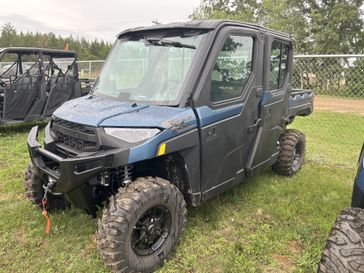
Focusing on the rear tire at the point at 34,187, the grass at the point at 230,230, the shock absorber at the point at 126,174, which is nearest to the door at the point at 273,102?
the grass at the point at 230,230

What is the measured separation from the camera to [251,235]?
349 centimetres

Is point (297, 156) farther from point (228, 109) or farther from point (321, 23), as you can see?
point (321, 23)

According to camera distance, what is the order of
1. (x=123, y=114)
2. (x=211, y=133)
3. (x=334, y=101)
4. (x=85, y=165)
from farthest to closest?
(x=334, y=101) < (x=211, y=133) < (x=123, y=114) < (x=85, y=165)

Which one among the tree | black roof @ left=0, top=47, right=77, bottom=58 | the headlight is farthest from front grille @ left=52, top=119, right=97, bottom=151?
the tree

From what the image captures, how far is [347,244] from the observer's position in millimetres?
2084

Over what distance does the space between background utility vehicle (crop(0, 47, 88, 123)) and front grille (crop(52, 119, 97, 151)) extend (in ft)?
16.0

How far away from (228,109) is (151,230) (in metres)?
1.34

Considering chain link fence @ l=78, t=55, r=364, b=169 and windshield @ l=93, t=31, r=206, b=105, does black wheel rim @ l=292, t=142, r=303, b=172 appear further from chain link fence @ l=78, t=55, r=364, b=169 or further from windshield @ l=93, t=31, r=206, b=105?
windshield @ l=93, t=31, r=206, b=105

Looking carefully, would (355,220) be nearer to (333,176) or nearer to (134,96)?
(134,96)

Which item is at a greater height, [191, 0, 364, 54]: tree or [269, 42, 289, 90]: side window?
[191, 0, 364, 54]: tree

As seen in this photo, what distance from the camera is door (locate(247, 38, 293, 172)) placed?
12.8 feet

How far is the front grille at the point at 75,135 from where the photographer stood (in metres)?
2.85

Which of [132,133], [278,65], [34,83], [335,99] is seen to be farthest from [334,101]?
[132,133]

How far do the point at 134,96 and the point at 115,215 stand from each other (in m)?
1.16
